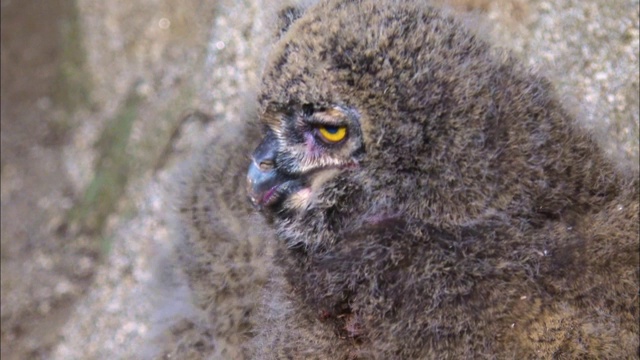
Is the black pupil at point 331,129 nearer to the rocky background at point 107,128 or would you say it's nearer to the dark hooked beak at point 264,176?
the dark hooked beak at point 264,176

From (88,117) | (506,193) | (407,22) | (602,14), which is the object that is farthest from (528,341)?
(88,117)

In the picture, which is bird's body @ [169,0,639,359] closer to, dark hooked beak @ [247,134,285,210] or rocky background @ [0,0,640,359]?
dark hooked beak @ [247,134,285,210]

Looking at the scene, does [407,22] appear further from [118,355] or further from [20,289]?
[20,289]

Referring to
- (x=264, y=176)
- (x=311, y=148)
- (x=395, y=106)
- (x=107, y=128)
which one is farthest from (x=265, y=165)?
(x=107, y=128)

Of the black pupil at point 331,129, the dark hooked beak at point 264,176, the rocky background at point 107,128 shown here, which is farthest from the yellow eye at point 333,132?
the rocky background at point 107,128

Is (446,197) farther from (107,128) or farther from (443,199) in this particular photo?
(107,128)

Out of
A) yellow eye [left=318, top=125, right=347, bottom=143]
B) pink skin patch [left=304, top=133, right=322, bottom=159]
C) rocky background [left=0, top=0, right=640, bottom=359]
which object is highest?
yellow eye [left=318, top=125, right=347, bottom=143]

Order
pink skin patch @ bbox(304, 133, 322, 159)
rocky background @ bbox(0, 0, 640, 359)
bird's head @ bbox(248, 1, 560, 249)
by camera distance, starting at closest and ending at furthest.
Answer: bird's head @ bbox(248, 1, 560, 249)
pink skin patch @ bbox(304, 133, 322, 159)
rocky background @ bbox(0, 0, 640, 359)

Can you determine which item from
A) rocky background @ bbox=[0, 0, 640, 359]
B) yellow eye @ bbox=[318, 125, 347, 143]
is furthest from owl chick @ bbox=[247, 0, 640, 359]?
rocky background @ bbox=[0, 0, 640, 359]
